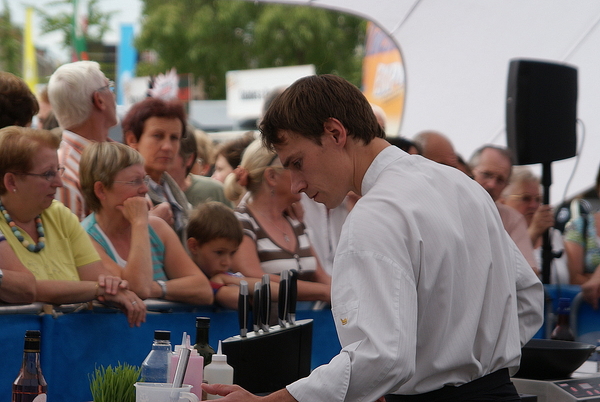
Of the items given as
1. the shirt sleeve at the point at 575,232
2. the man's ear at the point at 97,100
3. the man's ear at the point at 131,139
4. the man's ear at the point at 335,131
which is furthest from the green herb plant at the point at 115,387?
the shirt sleeve at the point at 575,232

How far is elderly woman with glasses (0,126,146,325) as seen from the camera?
117 inches

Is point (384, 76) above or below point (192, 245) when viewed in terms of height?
above

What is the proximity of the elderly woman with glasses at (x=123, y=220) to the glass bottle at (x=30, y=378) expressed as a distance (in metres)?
1.08

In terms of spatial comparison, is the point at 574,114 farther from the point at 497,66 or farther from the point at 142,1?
the point at 142,1

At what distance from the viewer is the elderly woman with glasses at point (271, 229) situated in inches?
155

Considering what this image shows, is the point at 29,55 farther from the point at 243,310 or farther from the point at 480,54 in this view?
the point at 243,310

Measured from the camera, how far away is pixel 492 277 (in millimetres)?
1905

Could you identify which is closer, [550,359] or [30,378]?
[30,378]

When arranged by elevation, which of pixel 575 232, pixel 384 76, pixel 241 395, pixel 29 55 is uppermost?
pixel 29 55

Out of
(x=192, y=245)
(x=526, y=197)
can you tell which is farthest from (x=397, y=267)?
(x=526, y=197)

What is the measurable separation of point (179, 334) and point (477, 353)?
5.83 feet

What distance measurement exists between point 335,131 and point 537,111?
12.4 ft

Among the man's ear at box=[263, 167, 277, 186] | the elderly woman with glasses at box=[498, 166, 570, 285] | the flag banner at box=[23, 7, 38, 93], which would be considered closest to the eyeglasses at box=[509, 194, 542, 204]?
the elderly woman with glasses at box=[498, 166, 570, 285]

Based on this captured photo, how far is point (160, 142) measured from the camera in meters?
4.16
